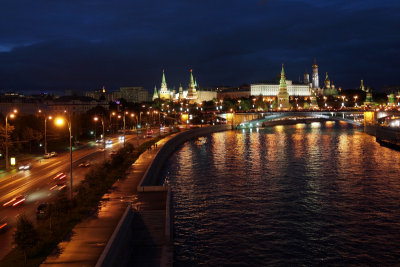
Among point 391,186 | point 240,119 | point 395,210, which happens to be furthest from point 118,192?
point 240,119

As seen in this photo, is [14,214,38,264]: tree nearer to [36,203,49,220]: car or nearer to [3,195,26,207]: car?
[36,203,49,220]: car

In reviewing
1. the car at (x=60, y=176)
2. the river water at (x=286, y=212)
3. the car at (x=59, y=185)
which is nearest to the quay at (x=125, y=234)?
the river water at (x=286, y=212)

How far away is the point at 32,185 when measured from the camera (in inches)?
1058

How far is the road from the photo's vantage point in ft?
61.3

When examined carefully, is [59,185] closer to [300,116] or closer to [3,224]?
[3,224]

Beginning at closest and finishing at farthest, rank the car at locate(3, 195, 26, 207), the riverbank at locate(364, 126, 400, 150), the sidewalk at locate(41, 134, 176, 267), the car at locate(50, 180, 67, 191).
Result: the sidewalk at locate(41, 134, 176, 267), the car at locate(3, 195, 26, 207), the car at locate(50, 180, 67, 191), the riverbank at locate(364, 126, 400, 150)

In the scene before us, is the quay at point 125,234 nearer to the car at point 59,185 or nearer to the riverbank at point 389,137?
the car at point 59,185

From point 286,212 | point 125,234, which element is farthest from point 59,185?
point 286,212

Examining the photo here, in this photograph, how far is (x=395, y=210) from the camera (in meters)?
23.9

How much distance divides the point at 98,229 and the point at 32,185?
40.9ft

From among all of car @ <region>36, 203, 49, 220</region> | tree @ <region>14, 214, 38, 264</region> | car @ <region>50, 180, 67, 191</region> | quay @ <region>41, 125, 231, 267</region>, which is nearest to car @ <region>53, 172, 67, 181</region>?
car @ <region>50, 180, 67, 191</region>

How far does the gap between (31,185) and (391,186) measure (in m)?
24.8

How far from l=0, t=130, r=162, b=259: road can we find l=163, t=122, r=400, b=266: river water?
679 centimetres

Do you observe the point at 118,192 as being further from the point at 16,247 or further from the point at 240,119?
the point at 240,119
